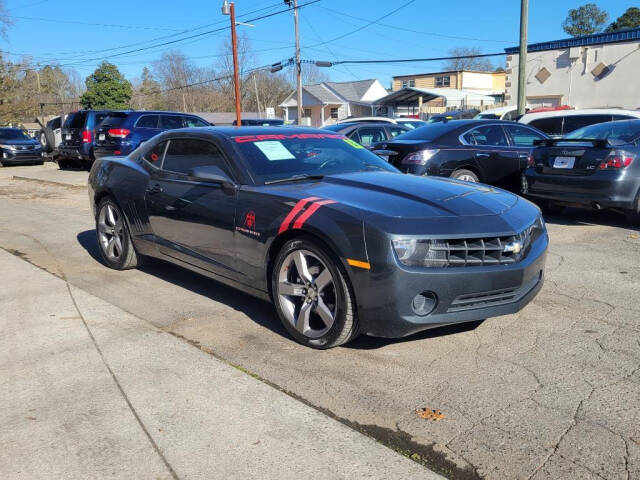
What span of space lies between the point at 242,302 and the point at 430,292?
2.03 meters

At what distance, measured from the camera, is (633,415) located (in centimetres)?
289

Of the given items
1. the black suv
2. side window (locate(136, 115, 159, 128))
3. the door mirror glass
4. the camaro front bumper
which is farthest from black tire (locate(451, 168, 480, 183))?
the black suv

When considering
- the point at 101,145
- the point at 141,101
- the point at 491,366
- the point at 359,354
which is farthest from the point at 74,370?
the point at 141,101

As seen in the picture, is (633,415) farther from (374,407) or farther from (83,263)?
(83,263)

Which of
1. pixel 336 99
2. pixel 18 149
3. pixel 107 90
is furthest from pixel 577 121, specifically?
pixel 107 90

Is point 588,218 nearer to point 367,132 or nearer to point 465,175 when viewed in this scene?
point 465,175

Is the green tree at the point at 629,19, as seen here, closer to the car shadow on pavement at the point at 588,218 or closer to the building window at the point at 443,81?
the building window at the point at 443,81

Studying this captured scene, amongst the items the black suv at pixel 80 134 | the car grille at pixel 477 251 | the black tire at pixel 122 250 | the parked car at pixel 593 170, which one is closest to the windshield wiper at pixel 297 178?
the car grille at pixel 477 251

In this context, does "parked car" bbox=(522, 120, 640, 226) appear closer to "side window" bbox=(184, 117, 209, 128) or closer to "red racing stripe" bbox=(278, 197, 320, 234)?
"red racing stripe" bbox=(278, 197, 320, 234)

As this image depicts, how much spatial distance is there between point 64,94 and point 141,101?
47.9 ft

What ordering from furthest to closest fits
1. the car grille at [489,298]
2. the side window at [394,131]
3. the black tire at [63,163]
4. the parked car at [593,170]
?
the black tire at [63,163]
the side window at [394,131]
the parked car at [593,170]
the car grille at [489,298]

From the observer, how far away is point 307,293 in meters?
3.77

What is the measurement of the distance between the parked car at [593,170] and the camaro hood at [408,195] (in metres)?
3.61

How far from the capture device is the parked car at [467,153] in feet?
28.6
